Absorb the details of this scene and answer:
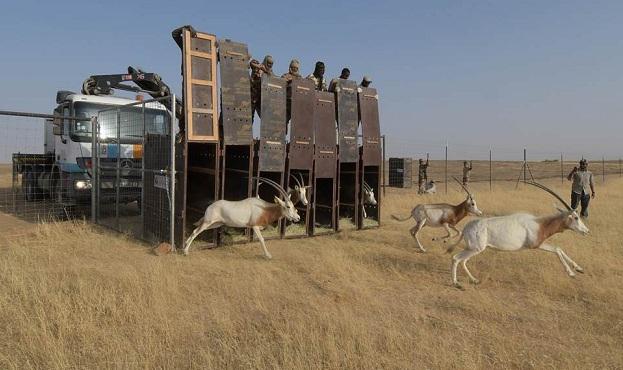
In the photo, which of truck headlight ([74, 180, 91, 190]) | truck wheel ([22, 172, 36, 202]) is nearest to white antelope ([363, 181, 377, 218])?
truck headlight ([74, 180, 91, 190])

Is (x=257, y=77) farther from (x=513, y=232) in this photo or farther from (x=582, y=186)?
(x=582, y=186)

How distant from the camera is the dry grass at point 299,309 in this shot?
13.6 feet

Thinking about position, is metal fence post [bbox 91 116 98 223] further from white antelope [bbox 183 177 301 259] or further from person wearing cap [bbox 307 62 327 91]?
person wearing cap [bbox 307 62 327 91]

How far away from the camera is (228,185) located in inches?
470

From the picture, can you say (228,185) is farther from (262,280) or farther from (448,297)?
(448,297)

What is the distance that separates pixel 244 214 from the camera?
8820 millimetres

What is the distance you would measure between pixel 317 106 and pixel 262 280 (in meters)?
5.89

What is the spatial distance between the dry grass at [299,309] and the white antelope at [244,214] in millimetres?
607

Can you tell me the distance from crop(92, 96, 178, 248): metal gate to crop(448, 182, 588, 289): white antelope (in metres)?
5.98

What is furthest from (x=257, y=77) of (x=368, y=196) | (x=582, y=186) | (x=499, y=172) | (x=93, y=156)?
(x=499, y=172)

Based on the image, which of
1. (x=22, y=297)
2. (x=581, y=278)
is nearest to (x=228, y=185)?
(x=22, y=297)

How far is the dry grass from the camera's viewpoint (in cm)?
413

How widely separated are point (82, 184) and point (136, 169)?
404 centimetres

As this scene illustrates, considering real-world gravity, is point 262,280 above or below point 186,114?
below
